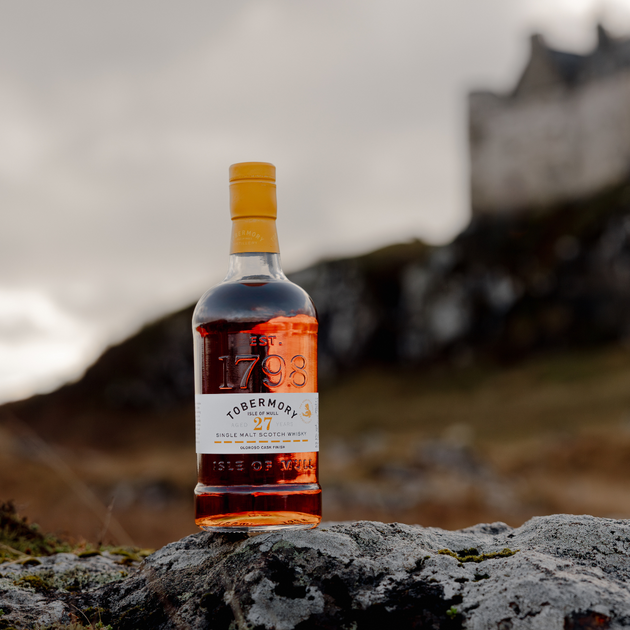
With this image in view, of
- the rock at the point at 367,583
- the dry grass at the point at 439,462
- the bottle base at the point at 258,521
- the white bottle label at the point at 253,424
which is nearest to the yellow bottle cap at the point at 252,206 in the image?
the white bottle label at the point at 253,424

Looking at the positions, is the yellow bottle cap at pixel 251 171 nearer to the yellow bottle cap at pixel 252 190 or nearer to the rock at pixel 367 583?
the yellow bottle cap at pixel 252 190

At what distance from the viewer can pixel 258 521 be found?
3.62m

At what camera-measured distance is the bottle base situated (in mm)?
3566

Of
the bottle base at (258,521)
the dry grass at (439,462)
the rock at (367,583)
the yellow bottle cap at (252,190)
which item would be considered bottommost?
the rock at (367,583)

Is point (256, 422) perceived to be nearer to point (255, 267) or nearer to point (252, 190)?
point (255, 267)

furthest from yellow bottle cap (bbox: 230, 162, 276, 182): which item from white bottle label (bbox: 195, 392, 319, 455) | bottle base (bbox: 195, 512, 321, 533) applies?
bottle base (bbox: 195, 512, 321, 533)

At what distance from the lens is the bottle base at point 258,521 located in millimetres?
3566

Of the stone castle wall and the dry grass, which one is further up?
the stone castle wall

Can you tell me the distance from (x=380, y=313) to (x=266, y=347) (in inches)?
2639

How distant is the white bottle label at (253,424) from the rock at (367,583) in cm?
45

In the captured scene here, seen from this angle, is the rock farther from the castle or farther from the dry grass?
the castle

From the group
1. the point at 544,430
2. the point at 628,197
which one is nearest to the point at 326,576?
the point at 544,430

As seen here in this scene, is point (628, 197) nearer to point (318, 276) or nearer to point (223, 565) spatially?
point (318, 276)

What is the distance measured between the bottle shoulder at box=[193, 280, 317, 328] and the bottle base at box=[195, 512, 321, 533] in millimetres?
1012
